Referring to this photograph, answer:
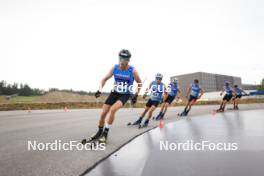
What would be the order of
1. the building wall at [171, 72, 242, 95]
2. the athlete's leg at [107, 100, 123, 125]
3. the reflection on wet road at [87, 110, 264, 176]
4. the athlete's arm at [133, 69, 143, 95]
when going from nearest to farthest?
1. the reflection on wet road at [87, 110, 264, 176]
2. the athlete's leg at [107, 100, 123, 125]
3. the athlete's arm at [133, 69, 143, 95]
4. the building wall at [171, 72, 242, 95]

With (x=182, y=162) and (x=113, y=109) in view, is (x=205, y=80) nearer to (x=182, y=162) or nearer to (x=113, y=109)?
(x=113, y=109)

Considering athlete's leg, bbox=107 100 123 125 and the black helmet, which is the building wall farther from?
athlete's leg, bbox=107 100 123 125

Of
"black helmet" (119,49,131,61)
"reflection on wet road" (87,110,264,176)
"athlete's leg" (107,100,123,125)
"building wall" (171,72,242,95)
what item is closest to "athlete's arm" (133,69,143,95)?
"black helmet" (119,49,131,61)

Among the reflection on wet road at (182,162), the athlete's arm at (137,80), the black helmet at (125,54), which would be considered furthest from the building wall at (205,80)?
the reflection on wet road at (182,162)

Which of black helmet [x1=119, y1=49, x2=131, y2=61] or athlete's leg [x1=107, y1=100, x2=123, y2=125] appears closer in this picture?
athlete's leg [x1=107, y1=100, x2=123, y2=125]

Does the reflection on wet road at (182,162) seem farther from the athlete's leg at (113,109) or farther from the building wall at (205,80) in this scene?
the building wall at (205,80)

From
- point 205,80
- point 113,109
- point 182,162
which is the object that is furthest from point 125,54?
point 205,80

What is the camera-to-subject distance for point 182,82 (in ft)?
447

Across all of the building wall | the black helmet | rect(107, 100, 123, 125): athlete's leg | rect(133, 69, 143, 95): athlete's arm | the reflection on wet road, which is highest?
the building wall

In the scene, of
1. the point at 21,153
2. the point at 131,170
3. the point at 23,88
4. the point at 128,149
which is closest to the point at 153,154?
the point at 128,149

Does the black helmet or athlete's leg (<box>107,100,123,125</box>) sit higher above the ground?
the black helmet

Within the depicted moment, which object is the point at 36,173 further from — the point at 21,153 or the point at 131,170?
the point at 21,153

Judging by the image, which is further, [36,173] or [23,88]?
[23,88]

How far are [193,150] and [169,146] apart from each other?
0.55 meters
